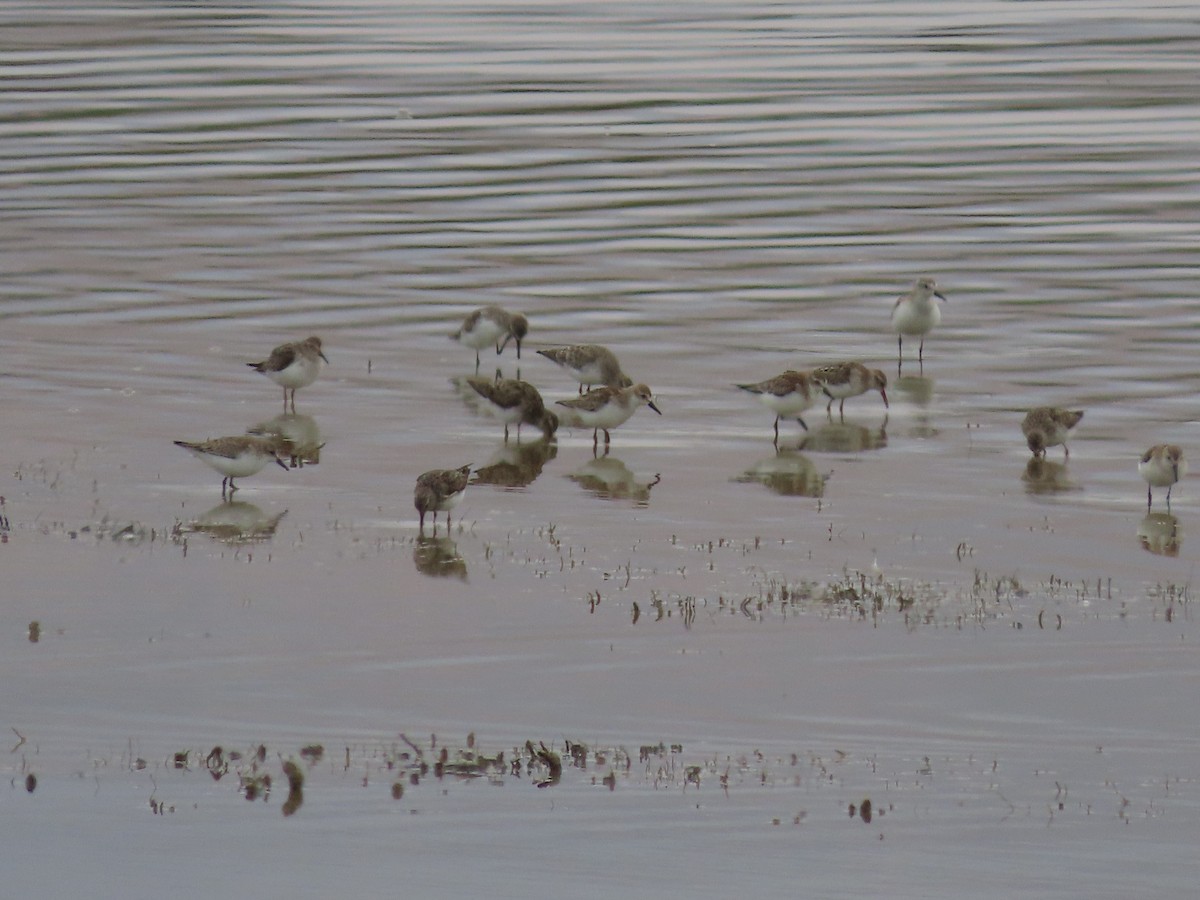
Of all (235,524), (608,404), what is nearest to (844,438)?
(608,404)

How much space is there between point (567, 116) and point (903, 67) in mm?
8275

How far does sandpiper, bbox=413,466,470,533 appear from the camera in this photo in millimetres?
16141

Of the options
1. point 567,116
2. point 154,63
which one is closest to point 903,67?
point 567,116

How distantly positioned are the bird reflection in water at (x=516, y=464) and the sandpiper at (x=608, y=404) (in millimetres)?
429

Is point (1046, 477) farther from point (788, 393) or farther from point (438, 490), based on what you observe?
point (438, 490)

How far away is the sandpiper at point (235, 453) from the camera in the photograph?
17.2m

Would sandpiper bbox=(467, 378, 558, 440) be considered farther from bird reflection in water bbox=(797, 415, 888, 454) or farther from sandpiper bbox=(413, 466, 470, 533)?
sandpiper bbox=(413, 466, 470, 533)

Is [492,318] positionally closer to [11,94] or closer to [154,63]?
[11,94]

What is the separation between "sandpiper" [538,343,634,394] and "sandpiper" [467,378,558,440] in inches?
48.2

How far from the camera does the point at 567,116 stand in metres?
40.2

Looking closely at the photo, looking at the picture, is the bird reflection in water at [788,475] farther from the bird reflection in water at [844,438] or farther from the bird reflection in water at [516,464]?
the bird reflection in water at [516,464]

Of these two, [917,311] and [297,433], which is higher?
[917,311]

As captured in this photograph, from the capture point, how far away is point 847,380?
68.8 feet

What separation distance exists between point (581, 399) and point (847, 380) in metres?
2.66
